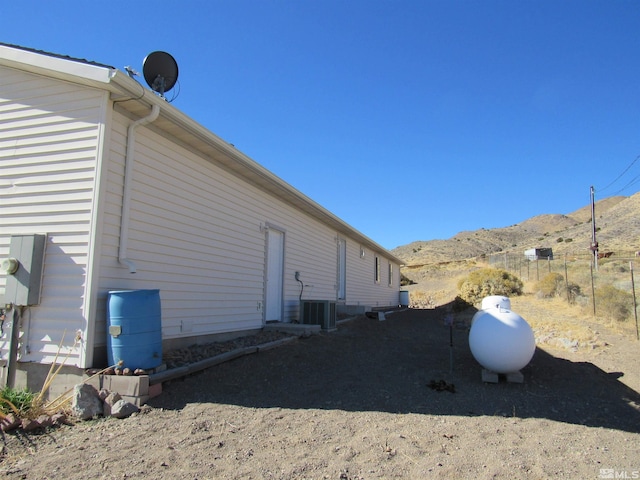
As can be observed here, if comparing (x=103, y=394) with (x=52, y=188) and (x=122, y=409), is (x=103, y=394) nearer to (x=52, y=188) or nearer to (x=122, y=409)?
(x=122, y=409)

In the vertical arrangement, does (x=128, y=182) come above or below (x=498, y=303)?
above

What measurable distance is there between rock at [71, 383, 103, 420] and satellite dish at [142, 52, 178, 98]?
182 inches

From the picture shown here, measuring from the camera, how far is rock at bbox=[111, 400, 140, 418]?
14.3 ft

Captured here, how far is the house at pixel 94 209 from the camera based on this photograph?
5.11 meters

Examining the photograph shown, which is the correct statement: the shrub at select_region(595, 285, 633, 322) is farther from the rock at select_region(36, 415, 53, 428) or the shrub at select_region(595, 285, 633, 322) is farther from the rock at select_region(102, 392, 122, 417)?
the rock at select_region(36, 415, 53, 428)

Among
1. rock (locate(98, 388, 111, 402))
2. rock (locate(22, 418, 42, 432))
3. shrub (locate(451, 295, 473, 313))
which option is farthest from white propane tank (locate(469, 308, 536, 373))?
shrub (locate(451, 295, 473, 313))

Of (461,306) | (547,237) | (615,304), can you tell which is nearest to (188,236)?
(615,304)

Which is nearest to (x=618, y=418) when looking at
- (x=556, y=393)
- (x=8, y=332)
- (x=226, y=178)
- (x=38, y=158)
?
(x=556, y=393)

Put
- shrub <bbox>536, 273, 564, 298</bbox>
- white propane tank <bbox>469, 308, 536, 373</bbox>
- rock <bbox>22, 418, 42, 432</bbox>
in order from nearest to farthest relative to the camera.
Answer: rock <bbox>22, 418, 42, 432</bbox>
white propane tank <bbox>469, 308, 536, 373</bbox>
shrub <bbox>536, 273, 564, 298</bbox>

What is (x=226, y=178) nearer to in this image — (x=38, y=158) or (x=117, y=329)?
(x=38, y=158)

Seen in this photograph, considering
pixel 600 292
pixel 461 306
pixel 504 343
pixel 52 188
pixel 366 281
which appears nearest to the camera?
pixel 52 188

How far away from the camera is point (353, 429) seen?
4.09 metres

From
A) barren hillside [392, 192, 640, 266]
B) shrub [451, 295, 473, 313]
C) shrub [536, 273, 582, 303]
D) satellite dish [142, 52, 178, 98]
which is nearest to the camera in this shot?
satellite dish [142, 52, 178, 98]

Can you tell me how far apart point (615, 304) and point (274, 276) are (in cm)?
884
